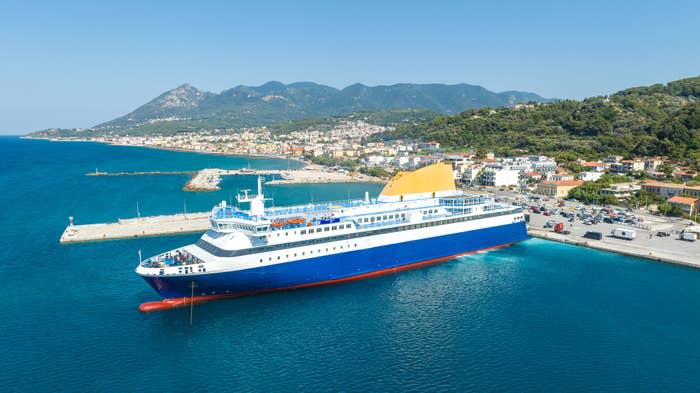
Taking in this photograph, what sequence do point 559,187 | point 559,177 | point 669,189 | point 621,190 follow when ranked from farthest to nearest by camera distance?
point 559,177 < point 559,187 < point 621,190 < point 669,189

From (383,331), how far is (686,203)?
3629 cm

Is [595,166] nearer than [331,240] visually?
No

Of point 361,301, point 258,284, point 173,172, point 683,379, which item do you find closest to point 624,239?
point 683,379

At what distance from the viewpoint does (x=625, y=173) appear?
2270 inches

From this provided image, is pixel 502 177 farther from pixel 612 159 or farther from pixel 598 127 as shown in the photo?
pixel 598 127

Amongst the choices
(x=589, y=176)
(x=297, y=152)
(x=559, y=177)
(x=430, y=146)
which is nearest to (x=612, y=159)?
(x=589, y=176)

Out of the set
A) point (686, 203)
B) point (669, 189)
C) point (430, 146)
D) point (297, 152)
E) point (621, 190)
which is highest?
point (430, 146)

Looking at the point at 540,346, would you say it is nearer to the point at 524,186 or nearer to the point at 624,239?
the point at 624,239

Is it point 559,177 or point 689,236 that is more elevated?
point 559,177

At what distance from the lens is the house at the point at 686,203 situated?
4006 centimetres

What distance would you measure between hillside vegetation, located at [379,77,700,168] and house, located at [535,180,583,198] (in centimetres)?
1509

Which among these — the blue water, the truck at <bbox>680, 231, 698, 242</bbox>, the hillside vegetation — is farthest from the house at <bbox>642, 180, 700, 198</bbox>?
the blue water

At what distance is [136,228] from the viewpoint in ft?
133

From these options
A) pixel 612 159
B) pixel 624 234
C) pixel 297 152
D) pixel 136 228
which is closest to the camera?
pixel 624 234
